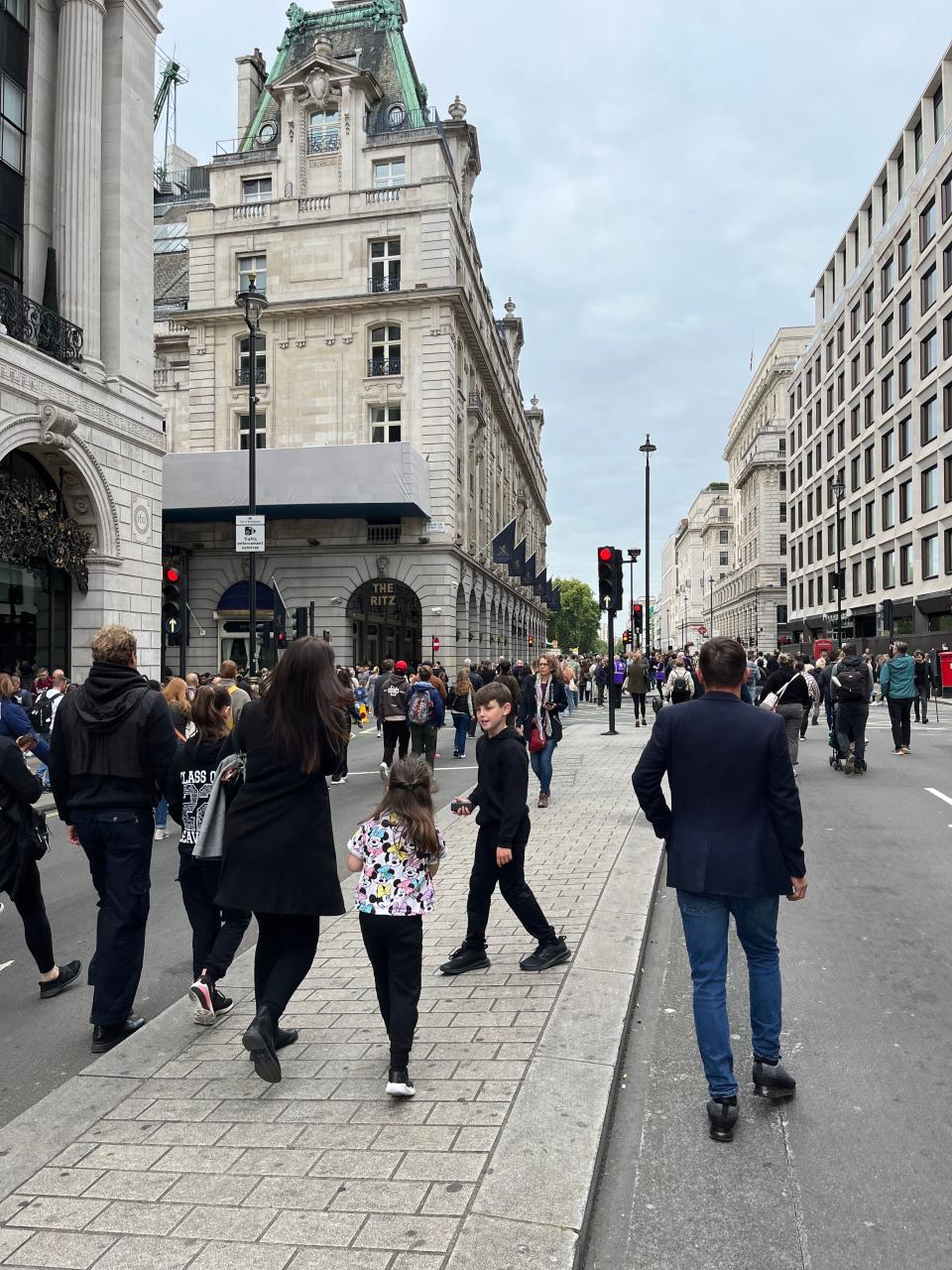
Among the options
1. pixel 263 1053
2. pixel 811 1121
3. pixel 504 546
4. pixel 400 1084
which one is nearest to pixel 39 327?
pixel 263 1053

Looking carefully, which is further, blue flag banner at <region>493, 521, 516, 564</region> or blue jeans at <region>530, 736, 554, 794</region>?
blue flag banner at <region>493, 521, 516, 564</region>

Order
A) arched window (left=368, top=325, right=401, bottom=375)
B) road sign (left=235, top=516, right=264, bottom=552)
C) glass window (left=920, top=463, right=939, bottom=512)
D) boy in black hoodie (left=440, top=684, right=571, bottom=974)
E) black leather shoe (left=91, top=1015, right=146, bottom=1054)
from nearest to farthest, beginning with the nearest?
black leather shoe (left=91, top=1015, right=146, bottom=1054)
boy in black hoodie (left=440, top=684, right=571, bottom=974)
road sign (left=235, top=516, right=264, bottom=552)
arched window (left=368, top=325, right=401, bottom=375)
glass window (left=920, top=463, right=939, bottom=512)

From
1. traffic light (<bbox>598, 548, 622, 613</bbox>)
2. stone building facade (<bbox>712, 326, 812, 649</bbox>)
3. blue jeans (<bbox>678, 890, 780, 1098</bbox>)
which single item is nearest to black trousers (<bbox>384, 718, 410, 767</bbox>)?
traffic light (<bbox>598, 548, 622, 613</bbox>)

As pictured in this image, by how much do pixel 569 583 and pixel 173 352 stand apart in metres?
119

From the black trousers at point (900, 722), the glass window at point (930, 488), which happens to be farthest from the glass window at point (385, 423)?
the black trousers at point (900, 722)

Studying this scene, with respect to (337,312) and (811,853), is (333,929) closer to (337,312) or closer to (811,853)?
(811,853)

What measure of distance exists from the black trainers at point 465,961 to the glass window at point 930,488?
135 ft

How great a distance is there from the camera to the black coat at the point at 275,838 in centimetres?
390

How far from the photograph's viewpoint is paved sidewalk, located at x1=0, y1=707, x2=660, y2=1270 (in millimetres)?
2779

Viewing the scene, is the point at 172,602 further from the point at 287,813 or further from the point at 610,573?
the point at 287,813

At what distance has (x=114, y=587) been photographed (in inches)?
859

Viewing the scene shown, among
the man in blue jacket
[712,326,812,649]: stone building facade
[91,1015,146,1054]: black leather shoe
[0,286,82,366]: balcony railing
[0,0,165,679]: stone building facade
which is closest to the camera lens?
Answer: [91,1015,146,1054]: black leather shoe

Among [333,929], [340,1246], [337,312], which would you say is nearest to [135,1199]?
[340,1246]

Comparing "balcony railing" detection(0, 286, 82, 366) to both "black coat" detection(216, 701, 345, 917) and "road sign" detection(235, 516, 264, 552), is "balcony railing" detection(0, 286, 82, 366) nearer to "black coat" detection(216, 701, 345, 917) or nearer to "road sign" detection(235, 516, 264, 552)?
"road sign" detection(235, 516, 264, 552)
